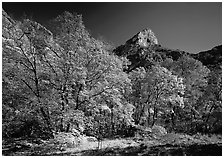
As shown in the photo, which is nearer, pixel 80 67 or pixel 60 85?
pixel 80 67

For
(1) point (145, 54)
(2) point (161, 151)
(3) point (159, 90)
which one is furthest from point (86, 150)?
(1) point (145, 54)

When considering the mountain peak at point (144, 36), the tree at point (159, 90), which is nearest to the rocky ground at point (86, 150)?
the tree at point (159, 90)

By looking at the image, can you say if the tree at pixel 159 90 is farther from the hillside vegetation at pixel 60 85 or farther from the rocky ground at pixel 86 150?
the rocky ground at pixel 86 150

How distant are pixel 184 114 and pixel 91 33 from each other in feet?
48.4

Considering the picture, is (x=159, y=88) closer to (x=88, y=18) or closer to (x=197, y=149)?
(x=197, y=149)

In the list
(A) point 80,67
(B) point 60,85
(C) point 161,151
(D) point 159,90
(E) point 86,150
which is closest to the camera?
(A) point 80,67

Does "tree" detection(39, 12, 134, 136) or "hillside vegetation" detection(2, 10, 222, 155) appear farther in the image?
"tree" detection(39, 12, 134, 136)

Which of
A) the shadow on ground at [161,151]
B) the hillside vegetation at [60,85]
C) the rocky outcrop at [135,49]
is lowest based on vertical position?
the shadow on ground at [161,151]

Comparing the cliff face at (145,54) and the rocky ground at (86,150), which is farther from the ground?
the cliff face at (145,54)

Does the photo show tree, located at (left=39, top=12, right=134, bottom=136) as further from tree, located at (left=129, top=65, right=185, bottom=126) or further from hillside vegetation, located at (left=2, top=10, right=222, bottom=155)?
tree, located at (left=129, top=65, right=185, bottom=126)

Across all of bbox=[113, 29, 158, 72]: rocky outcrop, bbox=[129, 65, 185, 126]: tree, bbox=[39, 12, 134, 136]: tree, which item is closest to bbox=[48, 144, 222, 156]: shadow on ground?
bbox=[39, 12, 134, 136]: tree

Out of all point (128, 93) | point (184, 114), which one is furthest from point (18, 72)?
point (184, 114)

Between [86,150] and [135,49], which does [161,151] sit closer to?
[86,150]

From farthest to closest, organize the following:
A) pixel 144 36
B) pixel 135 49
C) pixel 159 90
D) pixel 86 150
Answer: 1. pixel 144 36
2. pixel 135 49
3. pixel 159 90
4. pixel 86 150
